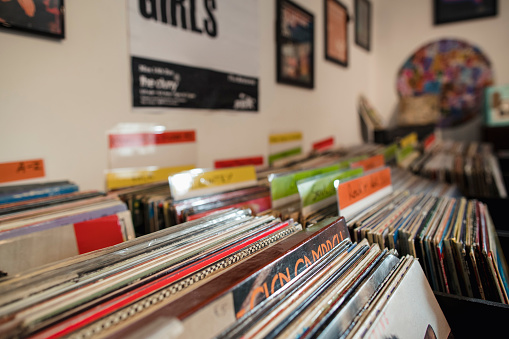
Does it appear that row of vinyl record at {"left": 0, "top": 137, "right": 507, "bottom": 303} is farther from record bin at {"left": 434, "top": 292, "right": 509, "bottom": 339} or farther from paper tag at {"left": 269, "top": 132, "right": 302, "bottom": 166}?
paper tag at {"left": 269, "top": 132, "right": 302, "bottom": 166}

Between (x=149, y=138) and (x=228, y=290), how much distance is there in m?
0.85

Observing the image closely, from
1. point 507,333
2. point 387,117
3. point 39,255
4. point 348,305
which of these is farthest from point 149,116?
point 387,117

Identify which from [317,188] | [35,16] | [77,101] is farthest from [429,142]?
[35,16]

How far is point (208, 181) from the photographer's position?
0.89 meters

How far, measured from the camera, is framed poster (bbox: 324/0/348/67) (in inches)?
83.9

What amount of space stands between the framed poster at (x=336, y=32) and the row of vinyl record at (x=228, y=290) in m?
1.85

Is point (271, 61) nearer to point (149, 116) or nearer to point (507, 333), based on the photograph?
point (149, 116)

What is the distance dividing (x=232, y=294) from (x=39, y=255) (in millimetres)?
440

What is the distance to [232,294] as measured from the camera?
14.9 inches

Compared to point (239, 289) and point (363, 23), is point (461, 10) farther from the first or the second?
point (239, 289)

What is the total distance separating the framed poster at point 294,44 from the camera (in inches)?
64.9

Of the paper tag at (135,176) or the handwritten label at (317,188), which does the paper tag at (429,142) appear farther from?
the paper tag at (135,176)

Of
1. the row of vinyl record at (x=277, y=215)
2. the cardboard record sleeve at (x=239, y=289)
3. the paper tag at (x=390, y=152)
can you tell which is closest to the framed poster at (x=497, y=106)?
the paper tag at (x=390, y=152)

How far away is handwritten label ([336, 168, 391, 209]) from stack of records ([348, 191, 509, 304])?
1.9 inches
